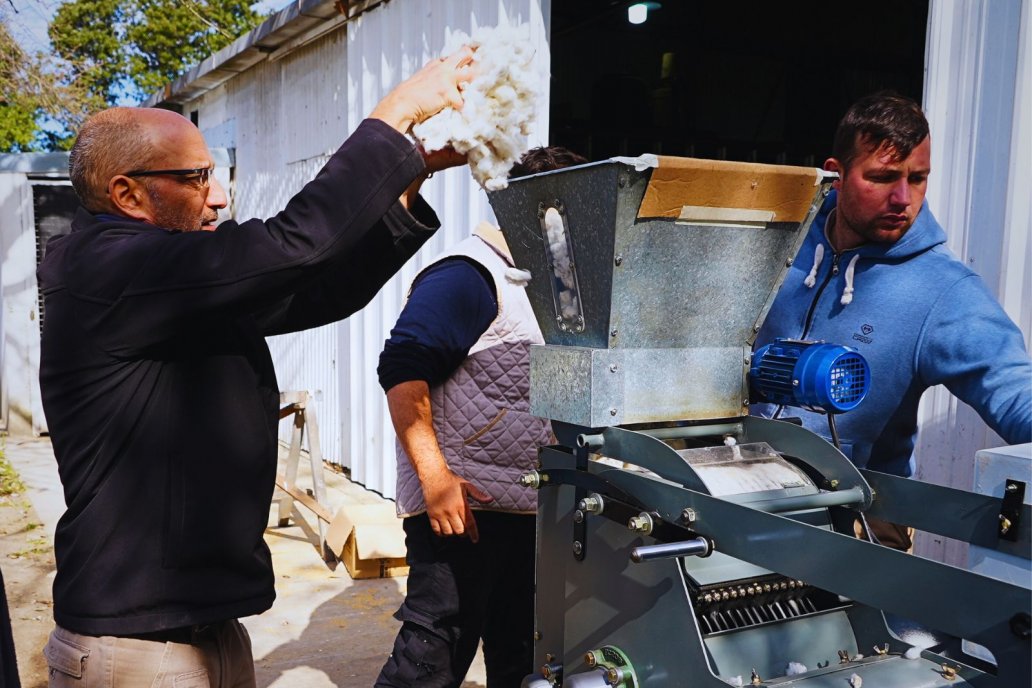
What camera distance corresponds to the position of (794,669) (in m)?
1.62

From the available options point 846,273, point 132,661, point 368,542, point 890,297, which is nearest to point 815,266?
point 846,273

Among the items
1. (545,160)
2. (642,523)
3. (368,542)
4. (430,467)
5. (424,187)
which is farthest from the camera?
(424,187)

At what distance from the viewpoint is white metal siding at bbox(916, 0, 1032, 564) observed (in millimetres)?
2889

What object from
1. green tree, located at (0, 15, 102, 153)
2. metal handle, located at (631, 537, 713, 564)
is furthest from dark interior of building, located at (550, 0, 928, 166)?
metal handle, located at (631, 537, 713, 564)

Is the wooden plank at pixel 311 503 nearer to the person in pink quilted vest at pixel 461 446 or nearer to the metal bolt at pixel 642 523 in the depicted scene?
the person in pink quilted vest at pixel 461 446

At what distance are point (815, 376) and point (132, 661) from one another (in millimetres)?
1458

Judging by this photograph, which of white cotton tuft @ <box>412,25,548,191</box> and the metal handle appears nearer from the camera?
the metal handle

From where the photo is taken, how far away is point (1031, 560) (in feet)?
4.71

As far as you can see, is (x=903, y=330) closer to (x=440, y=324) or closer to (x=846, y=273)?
(x=846, y=273)

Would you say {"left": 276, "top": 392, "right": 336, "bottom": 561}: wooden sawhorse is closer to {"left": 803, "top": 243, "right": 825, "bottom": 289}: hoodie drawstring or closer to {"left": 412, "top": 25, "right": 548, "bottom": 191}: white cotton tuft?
{"left": 803, "top": 243, "right": 825, "bottom": 289}: hoodie drawstring

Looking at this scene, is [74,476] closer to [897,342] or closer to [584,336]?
[584,336]

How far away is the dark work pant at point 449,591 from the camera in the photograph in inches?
98.8

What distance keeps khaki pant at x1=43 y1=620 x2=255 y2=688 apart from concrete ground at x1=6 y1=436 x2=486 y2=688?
203 centimetres

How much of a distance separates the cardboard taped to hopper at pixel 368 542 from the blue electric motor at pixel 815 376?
11.0 feet
